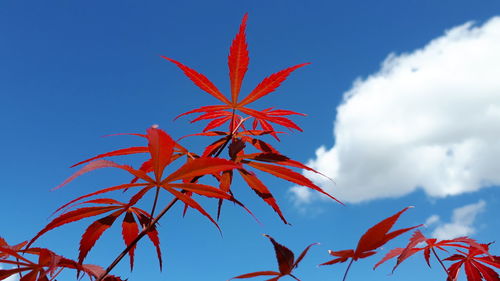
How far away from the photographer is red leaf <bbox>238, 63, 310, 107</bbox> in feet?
4.18

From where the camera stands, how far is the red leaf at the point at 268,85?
1273 millimetres

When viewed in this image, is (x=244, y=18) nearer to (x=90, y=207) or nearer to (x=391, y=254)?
(x=90, y=207)

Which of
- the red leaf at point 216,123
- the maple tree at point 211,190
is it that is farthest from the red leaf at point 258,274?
the red leaf at point 216,123

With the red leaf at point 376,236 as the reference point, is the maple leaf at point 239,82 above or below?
above

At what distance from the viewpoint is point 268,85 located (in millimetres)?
1295

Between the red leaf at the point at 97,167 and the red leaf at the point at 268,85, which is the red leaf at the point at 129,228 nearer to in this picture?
the red leaf at the point at 97,167

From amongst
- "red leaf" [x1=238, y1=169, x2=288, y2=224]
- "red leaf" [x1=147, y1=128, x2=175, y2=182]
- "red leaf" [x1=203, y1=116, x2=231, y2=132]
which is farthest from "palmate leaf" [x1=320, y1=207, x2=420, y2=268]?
"red leaf" [x1=203, y1=116, x2=231, y2=132]

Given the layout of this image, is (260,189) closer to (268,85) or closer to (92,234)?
(268,85)

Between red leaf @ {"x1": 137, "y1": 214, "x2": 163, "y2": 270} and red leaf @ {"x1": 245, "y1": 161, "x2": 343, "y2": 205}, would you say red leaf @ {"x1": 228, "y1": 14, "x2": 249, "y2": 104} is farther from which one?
red leaf @ {"x1": 137, "y1": 214, "x2": 163, "y2": 270}

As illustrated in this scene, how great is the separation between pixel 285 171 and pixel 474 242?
2.15 ft

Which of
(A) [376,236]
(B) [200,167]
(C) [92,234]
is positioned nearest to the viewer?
(A) [376,236]

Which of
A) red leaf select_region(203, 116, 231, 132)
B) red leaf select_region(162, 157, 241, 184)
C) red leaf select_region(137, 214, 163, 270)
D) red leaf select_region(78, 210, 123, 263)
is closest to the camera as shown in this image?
red leaf select_region(162, 157, 241, 184)

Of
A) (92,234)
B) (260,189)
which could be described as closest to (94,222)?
(92,234)

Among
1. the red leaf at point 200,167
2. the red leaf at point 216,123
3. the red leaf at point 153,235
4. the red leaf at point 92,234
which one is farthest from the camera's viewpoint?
the red leaf at point 216,123
